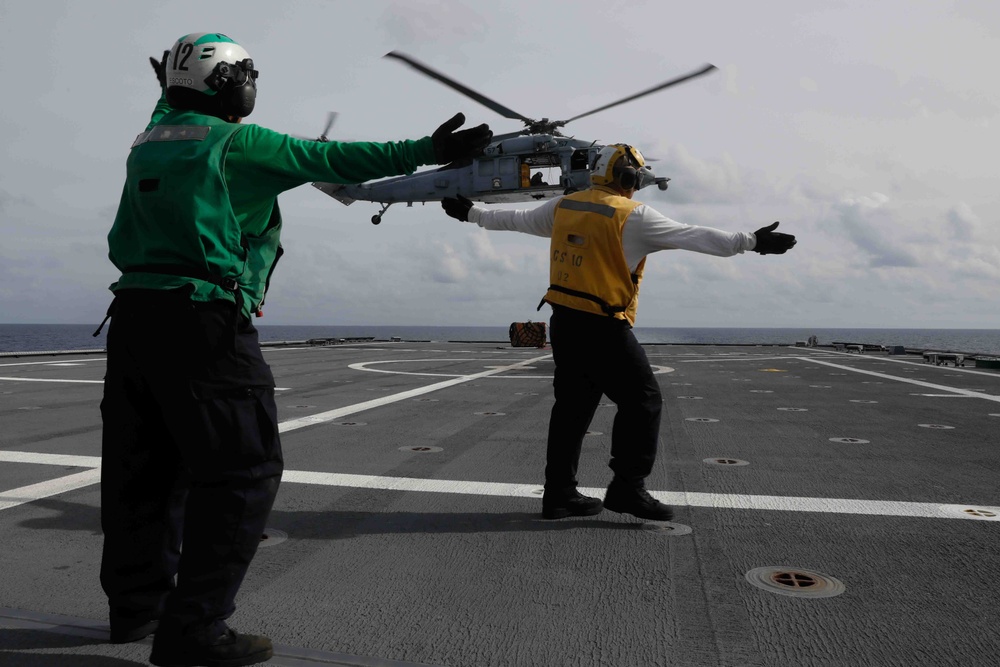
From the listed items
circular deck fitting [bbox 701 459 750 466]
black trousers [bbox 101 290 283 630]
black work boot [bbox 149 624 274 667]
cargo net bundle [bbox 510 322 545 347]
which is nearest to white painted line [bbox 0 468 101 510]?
black trousers [bbox 101 290 283 630]

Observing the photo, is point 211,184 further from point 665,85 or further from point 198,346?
point 665,85

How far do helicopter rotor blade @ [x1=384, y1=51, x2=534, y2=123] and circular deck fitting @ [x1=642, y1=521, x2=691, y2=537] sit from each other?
9.03 m

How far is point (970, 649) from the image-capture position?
206cm

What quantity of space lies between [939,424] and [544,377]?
6735mm

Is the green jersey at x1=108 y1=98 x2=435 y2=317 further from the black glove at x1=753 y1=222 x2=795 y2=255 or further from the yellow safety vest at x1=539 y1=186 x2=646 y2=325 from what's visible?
the black glove at x1=753 y1=222 x2=795 y2=255

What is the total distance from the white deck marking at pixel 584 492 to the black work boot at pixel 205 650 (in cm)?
205

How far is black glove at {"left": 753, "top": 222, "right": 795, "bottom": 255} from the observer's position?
3465mm

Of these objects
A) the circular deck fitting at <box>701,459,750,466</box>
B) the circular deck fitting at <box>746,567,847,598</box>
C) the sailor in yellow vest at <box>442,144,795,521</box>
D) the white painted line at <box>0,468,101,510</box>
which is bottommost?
the white painted line at <box>0,468,101,510</box>

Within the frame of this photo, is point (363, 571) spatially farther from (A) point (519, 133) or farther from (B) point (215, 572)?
(A) point (519, 133)

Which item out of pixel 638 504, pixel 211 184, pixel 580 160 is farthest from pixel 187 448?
pixel 580 160

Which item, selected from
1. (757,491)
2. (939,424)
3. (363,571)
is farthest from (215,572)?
(939,424)

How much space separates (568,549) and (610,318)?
122 centimetres

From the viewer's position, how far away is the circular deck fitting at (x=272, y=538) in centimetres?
303

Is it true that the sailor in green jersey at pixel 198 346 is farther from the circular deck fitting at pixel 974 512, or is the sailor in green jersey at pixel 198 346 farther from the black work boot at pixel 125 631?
the circular deck fitting at pixel 974 512
